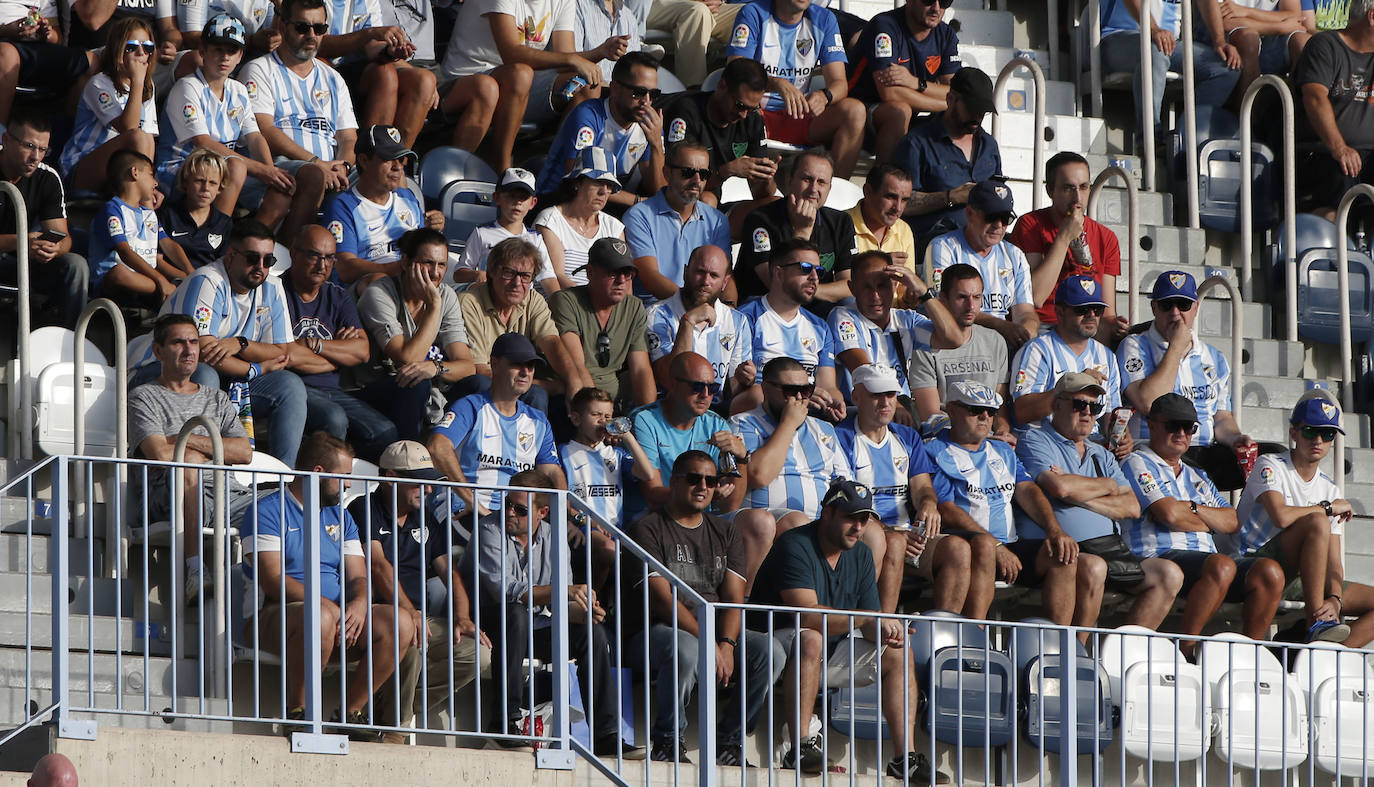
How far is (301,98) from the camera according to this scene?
42.2ft

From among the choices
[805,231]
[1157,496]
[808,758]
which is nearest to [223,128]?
[805,231]

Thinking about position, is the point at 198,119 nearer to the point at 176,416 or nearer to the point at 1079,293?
the point at 176,416

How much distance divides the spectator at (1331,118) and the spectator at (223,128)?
6041 mm

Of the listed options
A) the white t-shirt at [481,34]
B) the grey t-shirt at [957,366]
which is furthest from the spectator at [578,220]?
the grey t-shirt at [957,366]

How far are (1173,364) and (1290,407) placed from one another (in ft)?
4.13

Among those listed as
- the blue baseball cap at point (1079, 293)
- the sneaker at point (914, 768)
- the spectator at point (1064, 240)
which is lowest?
the sneaker at point (914, 768)

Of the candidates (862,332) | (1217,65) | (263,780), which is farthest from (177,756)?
(1217,65)

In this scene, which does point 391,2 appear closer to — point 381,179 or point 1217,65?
point 381,179

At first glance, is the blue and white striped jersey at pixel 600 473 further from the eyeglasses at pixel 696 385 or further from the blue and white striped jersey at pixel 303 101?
the blue and white striped jersey at pixel 303 101

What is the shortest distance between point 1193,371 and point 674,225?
2809 millimetres

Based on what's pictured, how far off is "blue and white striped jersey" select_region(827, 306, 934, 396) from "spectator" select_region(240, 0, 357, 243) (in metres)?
2.61

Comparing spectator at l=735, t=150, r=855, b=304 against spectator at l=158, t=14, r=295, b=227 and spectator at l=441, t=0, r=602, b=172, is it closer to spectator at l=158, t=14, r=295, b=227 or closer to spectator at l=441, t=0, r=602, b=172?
spectator at l=441, t=0, r=602, b=172

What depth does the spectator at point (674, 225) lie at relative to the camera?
12703 millimetres

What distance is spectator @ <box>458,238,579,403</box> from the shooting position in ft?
38.4
